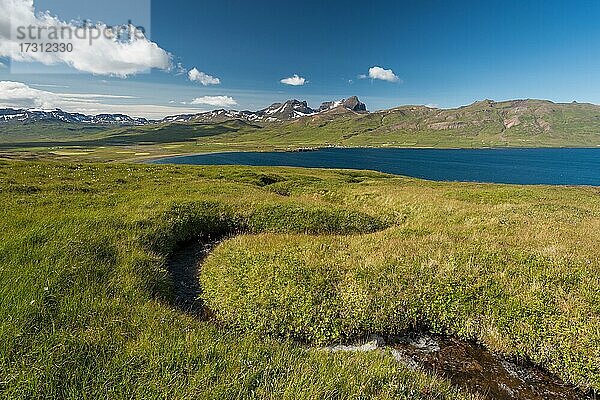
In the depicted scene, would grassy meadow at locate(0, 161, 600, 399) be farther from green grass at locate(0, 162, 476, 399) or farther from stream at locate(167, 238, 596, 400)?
stream at locate(167, 238, 596, 400)

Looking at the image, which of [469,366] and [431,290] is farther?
[431,290]

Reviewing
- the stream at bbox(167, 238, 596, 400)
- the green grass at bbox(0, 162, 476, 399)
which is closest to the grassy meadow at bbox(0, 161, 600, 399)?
the green grass at bbox(0, 162, 476, 399)

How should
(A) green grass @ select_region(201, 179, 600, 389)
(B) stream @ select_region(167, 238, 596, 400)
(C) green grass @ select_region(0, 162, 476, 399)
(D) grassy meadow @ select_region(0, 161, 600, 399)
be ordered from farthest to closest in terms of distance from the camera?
1. (A) green grass @ select_region(201, 179, 600, 389)
2. (B) stream @ select_region(167, 238, 596, 400)
3. (D) grassy meadow @ select_region(0, 161, 600, 399)
4. (C) green grass @ select_region(0, 162, 476, 399)

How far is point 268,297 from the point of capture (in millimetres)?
Answer: 13906

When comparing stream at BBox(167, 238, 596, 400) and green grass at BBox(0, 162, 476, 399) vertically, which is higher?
green grass at BBox(0, 162, 476, 399)

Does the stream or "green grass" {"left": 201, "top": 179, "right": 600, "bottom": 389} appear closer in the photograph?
the stream

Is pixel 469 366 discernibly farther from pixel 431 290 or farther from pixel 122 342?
pixel 122 342

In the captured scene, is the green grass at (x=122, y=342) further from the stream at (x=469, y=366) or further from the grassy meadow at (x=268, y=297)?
the stream at (x=469, y=366)

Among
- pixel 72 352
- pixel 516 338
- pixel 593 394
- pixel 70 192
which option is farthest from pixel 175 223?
pixel 593 394

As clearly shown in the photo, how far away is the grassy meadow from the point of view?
773 centimetres

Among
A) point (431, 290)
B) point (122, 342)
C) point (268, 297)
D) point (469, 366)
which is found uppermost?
point (122, 342)

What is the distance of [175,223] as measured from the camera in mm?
21891

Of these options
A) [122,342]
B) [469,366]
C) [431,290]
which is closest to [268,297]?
[122,342]

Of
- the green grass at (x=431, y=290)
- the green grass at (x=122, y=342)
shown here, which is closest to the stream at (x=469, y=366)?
the green grass at (x=431, y=290)
